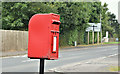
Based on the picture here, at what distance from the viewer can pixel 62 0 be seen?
37.1 m

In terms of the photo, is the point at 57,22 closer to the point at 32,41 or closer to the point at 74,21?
the point at 32,41

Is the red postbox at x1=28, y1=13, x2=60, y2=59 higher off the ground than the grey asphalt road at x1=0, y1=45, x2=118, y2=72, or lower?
higher

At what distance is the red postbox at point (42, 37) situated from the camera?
4.45m

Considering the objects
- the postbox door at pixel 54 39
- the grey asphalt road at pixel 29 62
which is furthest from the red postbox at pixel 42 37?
the grey asphalt road at pixel 29 62

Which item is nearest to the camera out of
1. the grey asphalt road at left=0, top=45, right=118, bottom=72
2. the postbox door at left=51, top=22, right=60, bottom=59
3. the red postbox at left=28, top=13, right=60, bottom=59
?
the red postbox at left=28, top=13, right=60, bottom=59

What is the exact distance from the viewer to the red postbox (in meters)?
Answer: 4.45

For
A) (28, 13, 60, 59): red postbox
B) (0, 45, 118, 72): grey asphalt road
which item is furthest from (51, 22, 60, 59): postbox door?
(0, 45, 118, 72): grey asphalt road

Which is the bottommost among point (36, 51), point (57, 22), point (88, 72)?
point (88, 72)

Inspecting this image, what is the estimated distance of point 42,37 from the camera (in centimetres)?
446

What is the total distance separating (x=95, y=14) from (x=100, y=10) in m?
2.60

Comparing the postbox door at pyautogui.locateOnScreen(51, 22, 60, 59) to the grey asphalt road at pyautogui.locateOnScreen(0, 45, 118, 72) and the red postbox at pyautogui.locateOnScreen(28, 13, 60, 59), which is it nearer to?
the red postbox at pyautogui.locateOnScreen(28, 13, 60, 59)

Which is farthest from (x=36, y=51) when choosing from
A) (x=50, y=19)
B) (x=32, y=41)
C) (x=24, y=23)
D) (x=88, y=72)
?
(x=24, y=23)

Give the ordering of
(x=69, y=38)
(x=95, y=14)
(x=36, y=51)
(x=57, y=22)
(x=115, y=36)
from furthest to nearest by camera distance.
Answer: (x=115, y=36), (x=95, y=14), (x=69, y=38), (x=57, y=22), (x=36, y=51)

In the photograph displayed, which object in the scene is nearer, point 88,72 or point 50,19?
point 50,19
